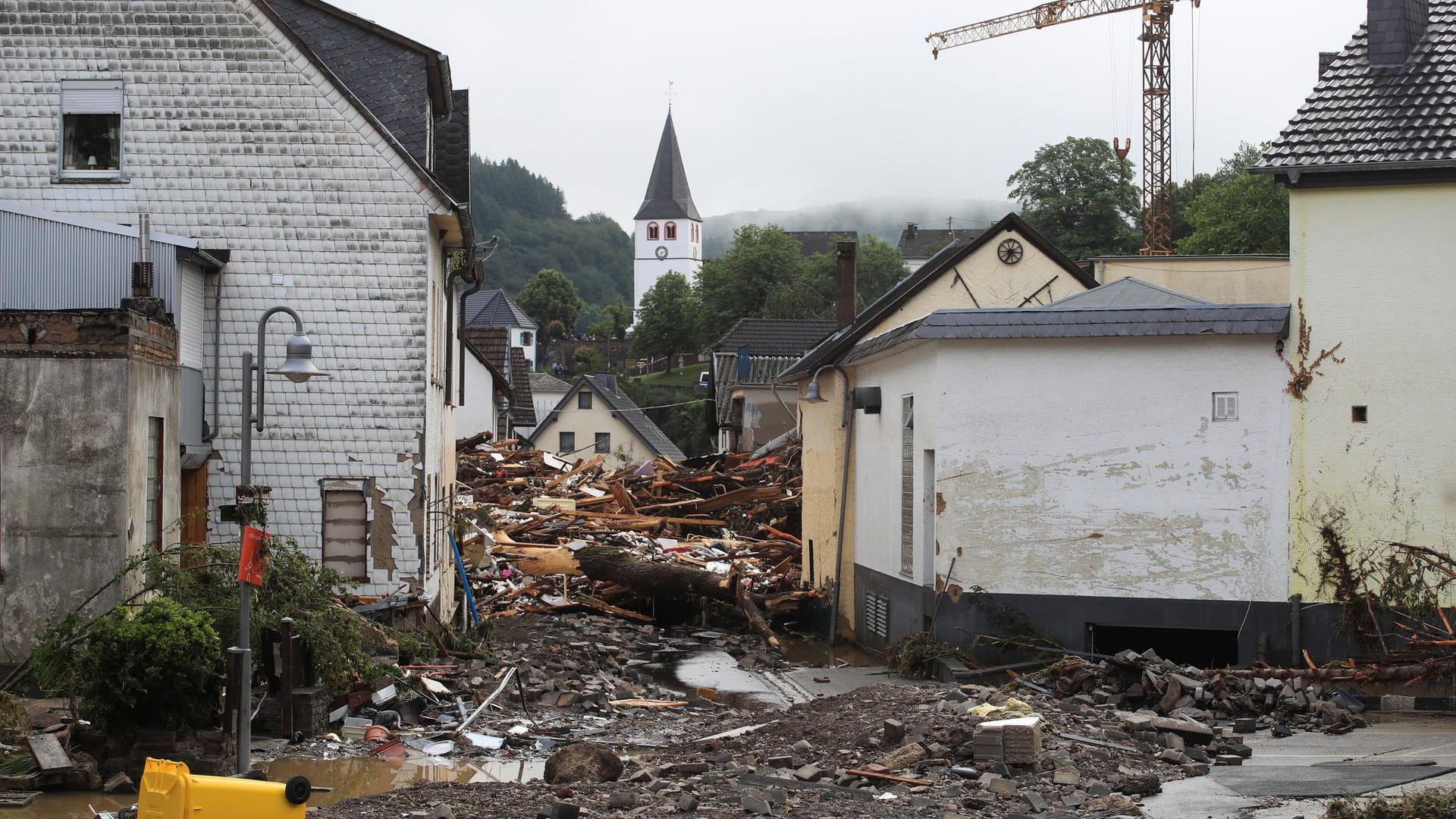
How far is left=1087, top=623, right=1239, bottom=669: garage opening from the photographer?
16.1m

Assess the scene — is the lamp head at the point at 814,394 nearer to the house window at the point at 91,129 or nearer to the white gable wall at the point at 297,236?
the white gable wall at the point at 297,236

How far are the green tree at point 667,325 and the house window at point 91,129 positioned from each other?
98.8m

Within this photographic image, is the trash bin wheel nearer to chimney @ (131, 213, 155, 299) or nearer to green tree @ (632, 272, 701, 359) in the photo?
chimney @ (131, 213, 155, 299)

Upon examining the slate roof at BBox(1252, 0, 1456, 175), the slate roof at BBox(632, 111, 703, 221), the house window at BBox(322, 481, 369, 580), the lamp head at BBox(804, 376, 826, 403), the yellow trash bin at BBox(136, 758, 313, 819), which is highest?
the slate roof at BBox(632, 111, 703, 221)

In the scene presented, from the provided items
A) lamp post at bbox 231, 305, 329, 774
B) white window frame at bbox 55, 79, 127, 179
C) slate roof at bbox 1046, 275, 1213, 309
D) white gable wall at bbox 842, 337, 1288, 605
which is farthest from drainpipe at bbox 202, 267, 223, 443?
slate roof at bbox 1046, 275, 1213, 309

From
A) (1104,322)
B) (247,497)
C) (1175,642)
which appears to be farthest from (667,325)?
(247,497)

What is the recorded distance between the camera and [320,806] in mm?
10023

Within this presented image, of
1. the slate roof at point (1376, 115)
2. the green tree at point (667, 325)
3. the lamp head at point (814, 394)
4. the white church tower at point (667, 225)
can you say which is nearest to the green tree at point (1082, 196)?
the green tree at point (667, 325)

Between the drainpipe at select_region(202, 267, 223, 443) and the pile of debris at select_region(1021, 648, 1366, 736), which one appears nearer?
the pile of debris at select_region(1021, 648, 1366, 736)

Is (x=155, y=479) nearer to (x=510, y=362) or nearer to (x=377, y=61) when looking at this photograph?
(x=377, y=61)

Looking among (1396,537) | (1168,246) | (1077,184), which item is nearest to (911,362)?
(1396,537)

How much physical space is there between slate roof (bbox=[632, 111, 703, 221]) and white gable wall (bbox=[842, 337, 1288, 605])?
5755 inches

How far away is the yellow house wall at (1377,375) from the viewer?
15.2 metres

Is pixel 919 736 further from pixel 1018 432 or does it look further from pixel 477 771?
pixel 1018 432
